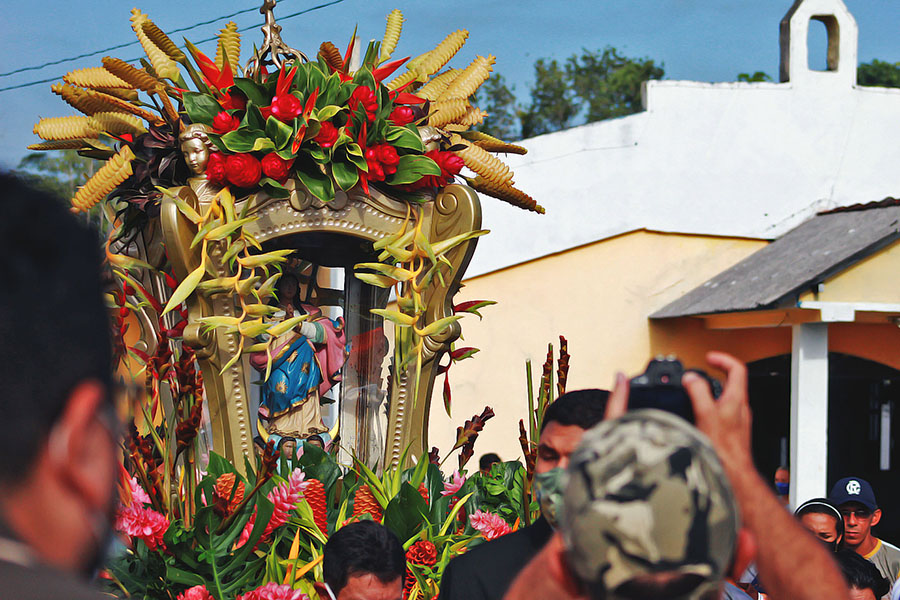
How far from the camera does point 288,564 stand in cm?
322

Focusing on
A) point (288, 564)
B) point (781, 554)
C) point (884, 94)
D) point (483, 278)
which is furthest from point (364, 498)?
point (884, 94)

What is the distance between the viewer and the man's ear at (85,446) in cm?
82

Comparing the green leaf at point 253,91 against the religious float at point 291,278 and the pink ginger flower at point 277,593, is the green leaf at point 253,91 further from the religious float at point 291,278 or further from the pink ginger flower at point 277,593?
the pink ginger flower at point 277,593

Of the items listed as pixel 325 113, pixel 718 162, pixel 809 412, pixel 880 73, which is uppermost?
pixel 880 73

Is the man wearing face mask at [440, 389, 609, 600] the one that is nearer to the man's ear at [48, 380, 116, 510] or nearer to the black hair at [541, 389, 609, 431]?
the black hair at [541, 389, 609, 431]

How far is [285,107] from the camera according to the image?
3729mm

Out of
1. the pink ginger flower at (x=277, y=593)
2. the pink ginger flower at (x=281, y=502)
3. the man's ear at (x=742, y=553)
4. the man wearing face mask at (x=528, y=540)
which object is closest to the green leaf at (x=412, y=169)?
the pink ginger flower at (x=281, y=502)

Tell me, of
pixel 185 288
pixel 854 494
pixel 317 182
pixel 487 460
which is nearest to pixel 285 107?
pixel 317 182

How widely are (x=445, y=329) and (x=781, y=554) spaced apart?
3011 millimetres

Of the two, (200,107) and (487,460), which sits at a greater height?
(200,107)

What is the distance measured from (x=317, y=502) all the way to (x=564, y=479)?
261 centimetres

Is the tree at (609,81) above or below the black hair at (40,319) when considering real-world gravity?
above

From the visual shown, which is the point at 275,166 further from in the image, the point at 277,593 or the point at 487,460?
the point at 487,460

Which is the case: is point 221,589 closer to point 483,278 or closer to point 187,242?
point 187,242
